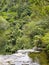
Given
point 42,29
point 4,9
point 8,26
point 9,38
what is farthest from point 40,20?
point 4,9

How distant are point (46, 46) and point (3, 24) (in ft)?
34.8

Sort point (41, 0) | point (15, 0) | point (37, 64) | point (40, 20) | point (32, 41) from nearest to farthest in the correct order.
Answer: point (41, 0) → point (37, 64) → point (32, 41) → point (40, 20) → point (15, 0)

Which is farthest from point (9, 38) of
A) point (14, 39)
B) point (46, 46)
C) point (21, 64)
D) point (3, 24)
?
point (21, 64)

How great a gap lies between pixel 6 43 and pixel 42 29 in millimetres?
4228

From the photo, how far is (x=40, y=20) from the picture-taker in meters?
25.3

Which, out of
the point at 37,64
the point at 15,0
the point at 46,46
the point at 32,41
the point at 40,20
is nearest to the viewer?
the point at 37,64

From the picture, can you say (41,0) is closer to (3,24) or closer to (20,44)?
(20,44)

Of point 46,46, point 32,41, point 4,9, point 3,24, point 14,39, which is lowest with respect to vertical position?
point 46,46

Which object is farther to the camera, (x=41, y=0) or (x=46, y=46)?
(x=46, y=46)

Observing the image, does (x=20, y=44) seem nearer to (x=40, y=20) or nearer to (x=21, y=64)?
(x=40, y=20)

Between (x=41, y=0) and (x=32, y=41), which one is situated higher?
A: (x=32, y=41)

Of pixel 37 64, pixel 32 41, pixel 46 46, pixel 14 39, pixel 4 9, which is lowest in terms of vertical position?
pixel 37 64

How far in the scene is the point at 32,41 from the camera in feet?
75.3

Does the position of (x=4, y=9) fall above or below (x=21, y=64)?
above
